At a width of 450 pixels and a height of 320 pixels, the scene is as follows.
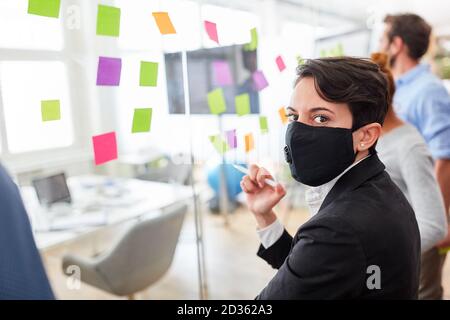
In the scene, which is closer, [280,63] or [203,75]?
[280,63]

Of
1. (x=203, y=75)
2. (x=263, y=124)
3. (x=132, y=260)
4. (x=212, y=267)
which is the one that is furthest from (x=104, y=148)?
(x=212, y=267)

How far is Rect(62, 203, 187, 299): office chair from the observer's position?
1888 mm

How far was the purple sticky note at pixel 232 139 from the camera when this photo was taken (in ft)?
5.03

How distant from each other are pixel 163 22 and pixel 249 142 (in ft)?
2.00

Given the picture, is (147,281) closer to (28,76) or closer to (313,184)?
(28,76)

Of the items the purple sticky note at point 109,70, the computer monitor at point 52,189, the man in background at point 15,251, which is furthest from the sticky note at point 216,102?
the man in background at point 15,251

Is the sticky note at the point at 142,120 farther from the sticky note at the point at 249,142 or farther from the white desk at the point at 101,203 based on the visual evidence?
the white desk at the point at 101,203

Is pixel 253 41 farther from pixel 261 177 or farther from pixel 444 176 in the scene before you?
pixel 444 176

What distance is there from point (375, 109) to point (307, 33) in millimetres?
1672

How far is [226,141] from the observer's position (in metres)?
1.56

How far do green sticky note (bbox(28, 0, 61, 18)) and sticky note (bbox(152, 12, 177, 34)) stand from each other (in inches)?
13.0

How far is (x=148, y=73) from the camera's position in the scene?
1114 mm

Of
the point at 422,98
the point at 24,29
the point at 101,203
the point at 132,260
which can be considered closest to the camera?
the point at 24,29

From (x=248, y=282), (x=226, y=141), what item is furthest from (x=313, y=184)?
Result: (x=248, y=282)
